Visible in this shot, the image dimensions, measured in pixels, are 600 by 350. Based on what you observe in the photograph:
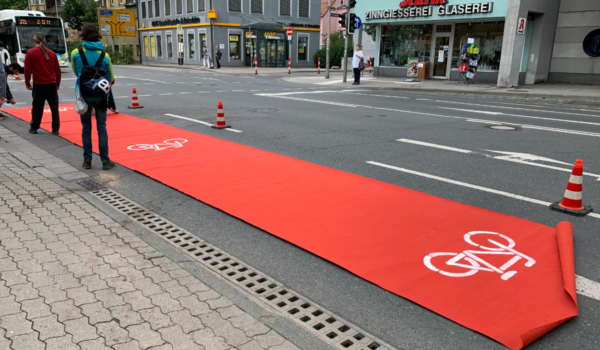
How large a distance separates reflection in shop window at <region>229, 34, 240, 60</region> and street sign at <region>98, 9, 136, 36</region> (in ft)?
56.2

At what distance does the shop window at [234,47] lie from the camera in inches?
1731

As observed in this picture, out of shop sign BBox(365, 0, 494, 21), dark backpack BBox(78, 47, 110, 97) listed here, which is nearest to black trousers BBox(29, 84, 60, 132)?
dark backpack BBox(78, 47, 110, 97)

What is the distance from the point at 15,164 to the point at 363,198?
541 cm

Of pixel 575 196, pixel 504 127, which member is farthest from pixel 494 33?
Result: pixel 575 196

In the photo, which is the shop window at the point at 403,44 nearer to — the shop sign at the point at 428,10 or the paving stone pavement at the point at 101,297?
the shop sign at the point at 428,10

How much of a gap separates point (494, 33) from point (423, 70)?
13.9 ft

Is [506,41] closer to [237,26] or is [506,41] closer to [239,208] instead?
[239,208]

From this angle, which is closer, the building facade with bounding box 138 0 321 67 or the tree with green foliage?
the building facade with bounding box 138 0 321 67

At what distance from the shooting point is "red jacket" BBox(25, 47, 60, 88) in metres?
9.21

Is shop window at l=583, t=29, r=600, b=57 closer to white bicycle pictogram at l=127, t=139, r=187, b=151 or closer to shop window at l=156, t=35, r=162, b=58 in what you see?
white bicycle pictogram at l=127, t=139, r=187, b=151

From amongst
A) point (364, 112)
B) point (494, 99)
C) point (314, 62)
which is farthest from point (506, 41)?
point (314, 62)

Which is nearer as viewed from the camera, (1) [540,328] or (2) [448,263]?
(1) [540,328]

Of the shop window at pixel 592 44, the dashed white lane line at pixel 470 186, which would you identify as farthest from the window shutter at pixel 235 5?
the dashed white lane line at pixel 470 186

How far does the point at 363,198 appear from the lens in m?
5.81
